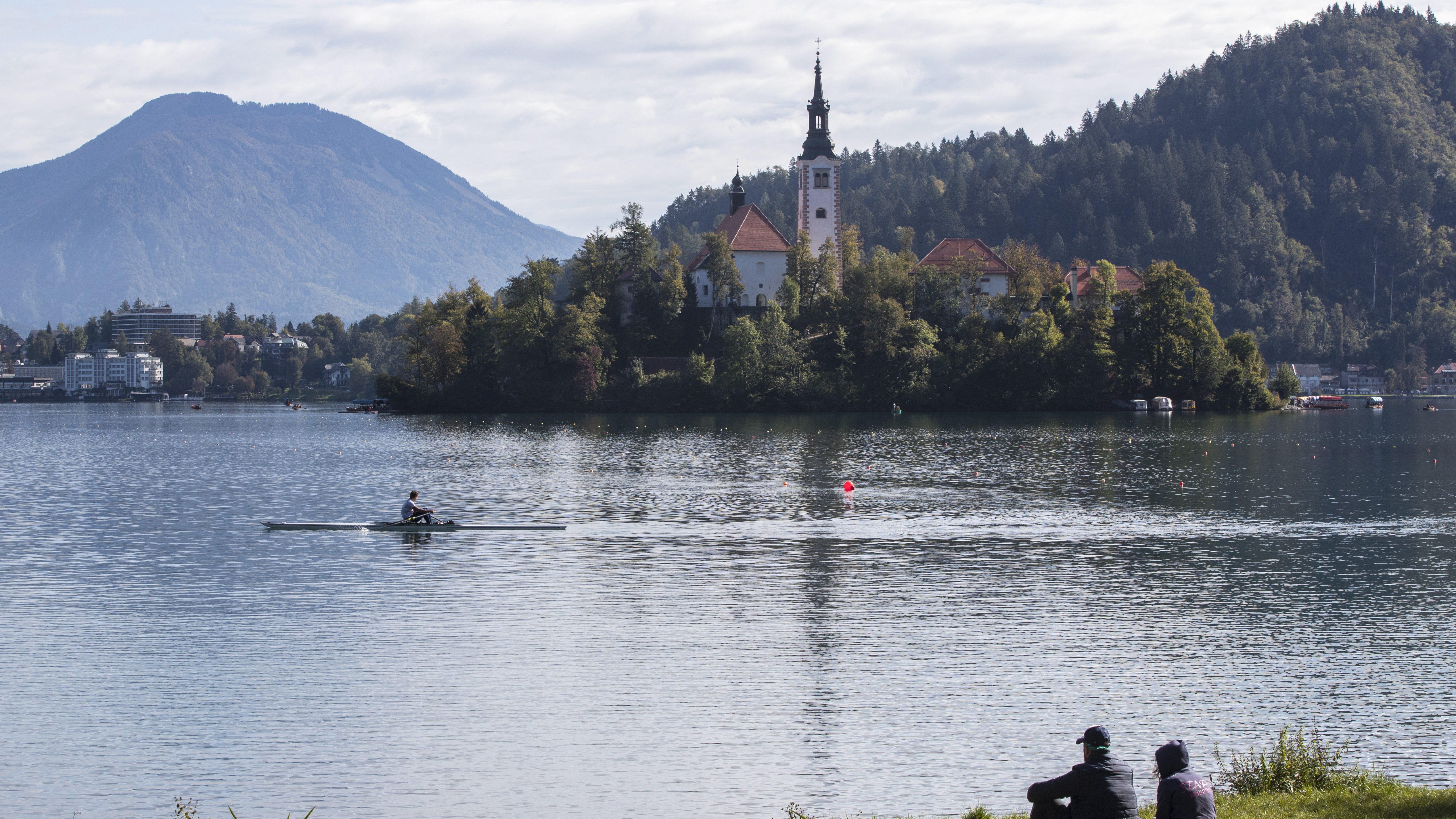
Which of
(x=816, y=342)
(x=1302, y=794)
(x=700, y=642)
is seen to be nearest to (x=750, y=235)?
(x=816, y=342)

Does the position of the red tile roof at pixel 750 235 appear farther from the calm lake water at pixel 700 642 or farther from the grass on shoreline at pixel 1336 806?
the grass on shoreline at pixel 1336 806

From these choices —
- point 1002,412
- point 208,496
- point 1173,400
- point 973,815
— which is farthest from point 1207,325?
point 973,815

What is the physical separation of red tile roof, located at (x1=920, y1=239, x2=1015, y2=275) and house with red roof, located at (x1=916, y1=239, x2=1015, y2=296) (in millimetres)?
36

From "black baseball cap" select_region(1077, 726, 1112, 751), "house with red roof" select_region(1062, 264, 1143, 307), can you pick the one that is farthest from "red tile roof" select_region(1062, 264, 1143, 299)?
"black baseball cap" select_region(1077, 726, 1112, 751)

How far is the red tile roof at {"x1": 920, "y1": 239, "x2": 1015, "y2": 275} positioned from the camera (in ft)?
512

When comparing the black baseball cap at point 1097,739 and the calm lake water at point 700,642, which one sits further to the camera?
the calm lake water at point 700,642

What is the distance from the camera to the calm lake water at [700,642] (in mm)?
19891

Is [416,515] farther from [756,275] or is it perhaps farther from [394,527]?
[756,275]

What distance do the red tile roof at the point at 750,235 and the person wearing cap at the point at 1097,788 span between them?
142 meters

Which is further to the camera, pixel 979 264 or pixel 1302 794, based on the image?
pixel 979 264

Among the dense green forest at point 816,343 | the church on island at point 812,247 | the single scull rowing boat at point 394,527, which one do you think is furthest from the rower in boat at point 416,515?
the church on island at point 812,247

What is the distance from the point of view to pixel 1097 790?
13.5 meters

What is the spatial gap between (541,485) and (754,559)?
1037 inches

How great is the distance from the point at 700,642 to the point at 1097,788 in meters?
15.8
